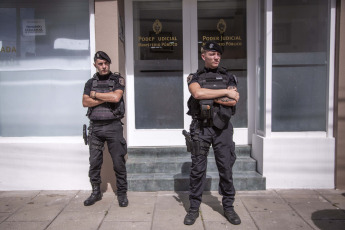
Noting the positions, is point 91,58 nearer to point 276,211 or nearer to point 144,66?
point 144,66

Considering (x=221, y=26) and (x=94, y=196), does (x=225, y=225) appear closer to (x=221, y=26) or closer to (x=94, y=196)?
(x=94, y=196)

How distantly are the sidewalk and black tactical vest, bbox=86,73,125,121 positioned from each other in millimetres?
1208

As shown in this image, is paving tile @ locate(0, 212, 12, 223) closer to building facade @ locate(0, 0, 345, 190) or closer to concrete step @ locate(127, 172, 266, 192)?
building facade @ locate(0, 0, 345, 190)

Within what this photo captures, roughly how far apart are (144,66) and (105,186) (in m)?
2.12

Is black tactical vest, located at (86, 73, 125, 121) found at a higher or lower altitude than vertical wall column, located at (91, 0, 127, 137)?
lower

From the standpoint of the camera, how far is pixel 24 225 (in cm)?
374

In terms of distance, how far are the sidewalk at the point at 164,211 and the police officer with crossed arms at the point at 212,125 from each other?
29 centimetres

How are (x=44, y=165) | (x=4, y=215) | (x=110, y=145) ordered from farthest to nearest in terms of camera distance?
(x=44, y=165) < (x=110, y=145) < (x=4, y=215)

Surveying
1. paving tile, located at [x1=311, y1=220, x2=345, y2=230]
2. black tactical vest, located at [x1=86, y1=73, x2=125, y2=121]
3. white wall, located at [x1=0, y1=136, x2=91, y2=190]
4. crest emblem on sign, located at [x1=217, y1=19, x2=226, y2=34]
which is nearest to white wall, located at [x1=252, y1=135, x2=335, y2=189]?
paving tile, located at [x1=311, y1=220, x2=345, y2=230]

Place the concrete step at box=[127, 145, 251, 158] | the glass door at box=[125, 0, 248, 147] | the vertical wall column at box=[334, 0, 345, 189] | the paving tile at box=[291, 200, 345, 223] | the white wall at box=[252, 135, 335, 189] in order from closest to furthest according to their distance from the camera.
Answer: the paving tile at box=[291, 200, 345, 223]
the vertical wall column at box=[334, 0, 345, 189]
the white wall at box=[252, 135, 335, 189]
the concrete step at box=[127, 145, 251, 158]
the glass door at box=[125, 0, 248, 147]

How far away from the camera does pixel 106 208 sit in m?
4.22

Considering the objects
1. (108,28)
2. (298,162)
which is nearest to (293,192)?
(298,162)

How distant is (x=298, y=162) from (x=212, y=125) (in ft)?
6.59

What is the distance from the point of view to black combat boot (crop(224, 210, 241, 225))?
145 inches
